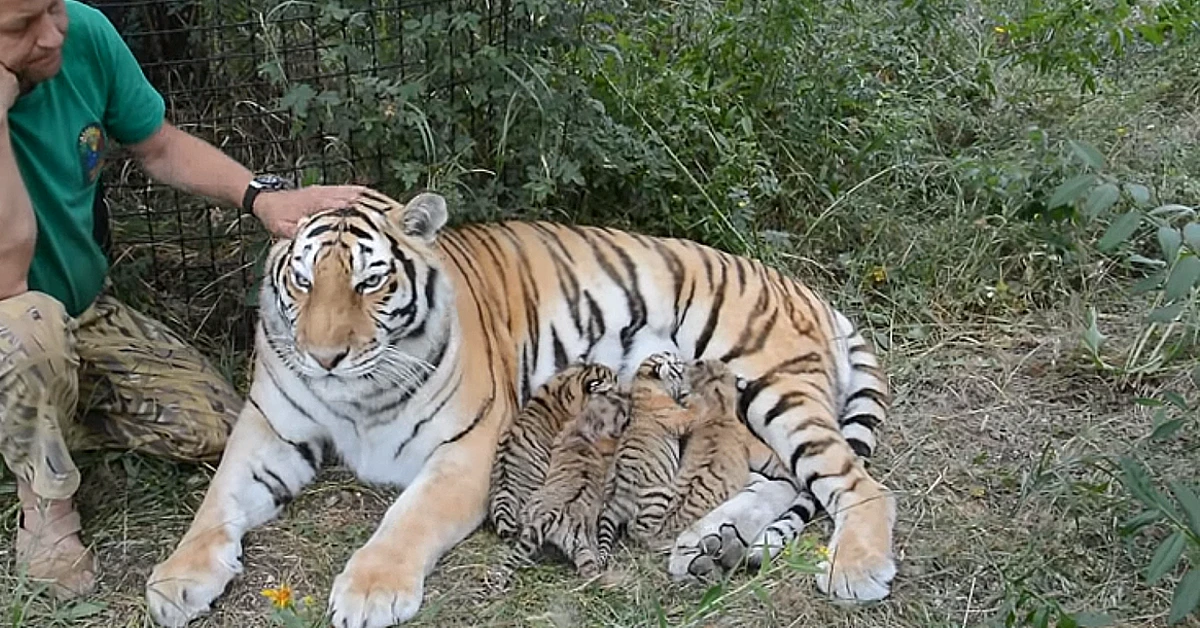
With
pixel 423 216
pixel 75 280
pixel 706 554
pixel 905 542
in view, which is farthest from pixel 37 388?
pixel 905 542

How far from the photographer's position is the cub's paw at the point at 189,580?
2439mm

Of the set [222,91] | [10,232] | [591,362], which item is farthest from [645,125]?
[10,232]

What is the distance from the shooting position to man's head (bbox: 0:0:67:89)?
2.38 m

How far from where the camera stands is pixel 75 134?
2.71 meters

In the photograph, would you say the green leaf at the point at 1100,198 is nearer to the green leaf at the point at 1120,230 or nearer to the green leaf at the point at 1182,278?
the green leaf at the point at 1120,230

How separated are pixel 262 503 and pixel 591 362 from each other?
0.85 m

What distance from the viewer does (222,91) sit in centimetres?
351

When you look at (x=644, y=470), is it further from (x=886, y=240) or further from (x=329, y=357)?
(x=886, y=240)

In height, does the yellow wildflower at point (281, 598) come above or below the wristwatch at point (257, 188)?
below

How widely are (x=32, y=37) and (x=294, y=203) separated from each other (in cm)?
60

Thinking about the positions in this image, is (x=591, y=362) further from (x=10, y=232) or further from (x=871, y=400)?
(x=10, y=232)

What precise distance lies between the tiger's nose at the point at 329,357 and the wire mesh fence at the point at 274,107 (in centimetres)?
71

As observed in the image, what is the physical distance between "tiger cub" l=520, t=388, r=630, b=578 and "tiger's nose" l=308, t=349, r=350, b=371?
0.48 meters

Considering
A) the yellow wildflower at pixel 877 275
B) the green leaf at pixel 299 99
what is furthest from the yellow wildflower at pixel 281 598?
the yellow wildflower at pixel 877 275
